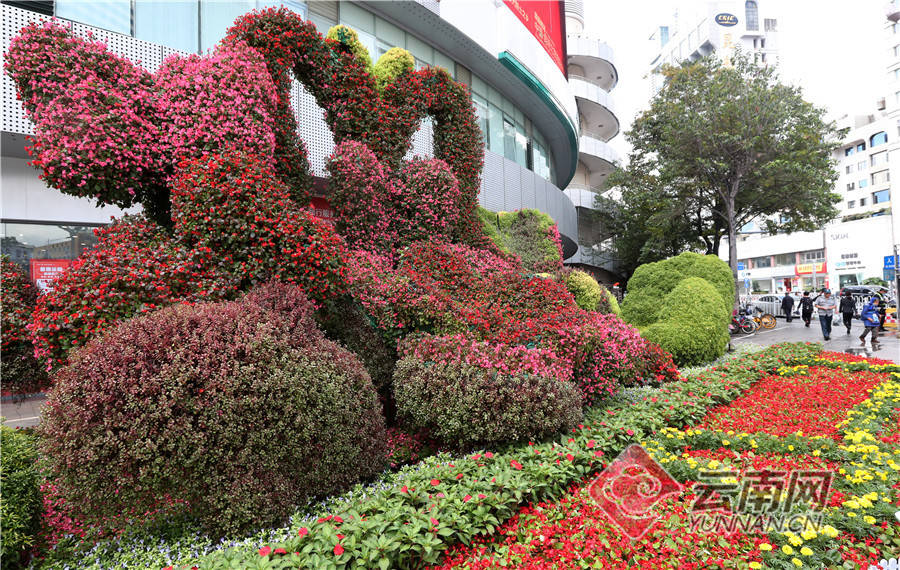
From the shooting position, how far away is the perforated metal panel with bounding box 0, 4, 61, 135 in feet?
23.9

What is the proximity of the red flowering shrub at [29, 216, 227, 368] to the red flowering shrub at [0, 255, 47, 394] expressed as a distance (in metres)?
0.50

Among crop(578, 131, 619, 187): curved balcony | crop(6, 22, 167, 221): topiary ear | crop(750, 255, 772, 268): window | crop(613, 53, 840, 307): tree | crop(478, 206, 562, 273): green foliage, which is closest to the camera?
crop(6, 22, 167, 221): topiary ear

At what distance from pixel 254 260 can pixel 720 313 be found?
29.2ft

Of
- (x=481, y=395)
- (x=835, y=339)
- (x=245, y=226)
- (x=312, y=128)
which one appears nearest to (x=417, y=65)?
(x=312, y=128)

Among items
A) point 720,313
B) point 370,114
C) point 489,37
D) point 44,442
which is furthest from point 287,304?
point 489,37

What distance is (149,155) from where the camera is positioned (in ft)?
16.0

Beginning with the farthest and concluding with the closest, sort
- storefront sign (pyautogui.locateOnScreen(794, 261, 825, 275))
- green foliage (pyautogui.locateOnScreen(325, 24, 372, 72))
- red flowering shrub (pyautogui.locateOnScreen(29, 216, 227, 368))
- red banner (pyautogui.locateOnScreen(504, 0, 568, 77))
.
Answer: storefront sign (pyautogui.locateOnScreen(794, 261, 825, 275)) < red banner (pyautogui.locateOnScreen(504, 0, 568, 77)) < green foliage (pyautogui.locateOnScreen(325, 24, 372, 72)) < red flowering shrub (pyautogui.locateOnScreen(29, 216, 227, 368))

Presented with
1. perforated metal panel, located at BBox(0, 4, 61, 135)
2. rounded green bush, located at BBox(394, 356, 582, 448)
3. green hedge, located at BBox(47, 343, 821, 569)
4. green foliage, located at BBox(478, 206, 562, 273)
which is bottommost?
green hedge, located at BBox(47, 343, 821, 569)

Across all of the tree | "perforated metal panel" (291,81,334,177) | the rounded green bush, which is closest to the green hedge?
the rounded green bush

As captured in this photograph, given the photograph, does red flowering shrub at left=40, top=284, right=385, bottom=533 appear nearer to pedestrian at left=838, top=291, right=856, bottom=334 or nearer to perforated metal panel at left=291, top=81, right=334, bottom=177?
perforated metal panel at left=291, top=81, right=334, bottom=177

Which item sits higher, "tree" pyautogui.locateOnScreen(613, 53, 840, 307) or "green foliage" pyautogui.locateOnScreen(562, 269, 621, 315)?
"tree" pyautogui.locateOnScreen(613, 53, 840, 307)

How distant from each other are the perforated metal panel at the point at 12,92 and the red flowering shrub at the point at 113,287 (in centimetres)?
478

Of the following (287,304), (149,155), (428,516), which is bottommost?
(428,516)

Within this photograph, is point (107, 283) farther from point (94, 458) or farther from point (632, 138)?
point (632, 138)
